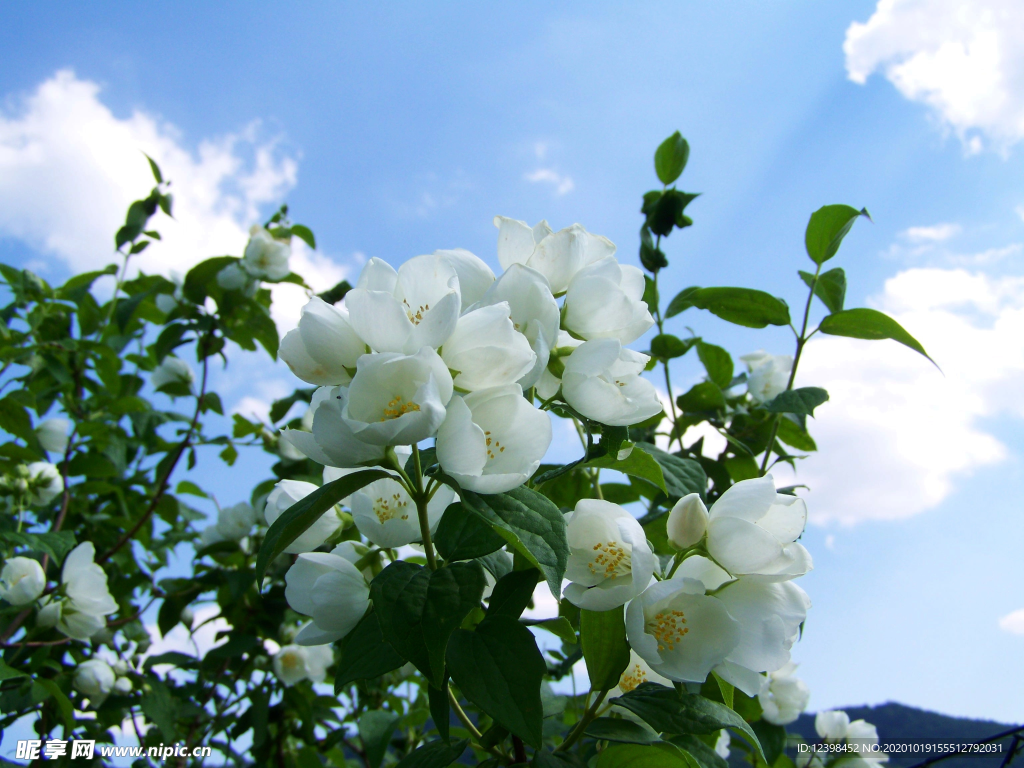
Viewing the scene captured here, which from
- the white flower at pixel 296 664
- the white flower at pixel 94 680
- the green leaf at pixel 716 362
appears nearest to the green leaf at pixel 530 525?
the green leaf at pixel 716 362

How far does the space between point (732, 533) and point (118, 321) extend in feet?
7.06

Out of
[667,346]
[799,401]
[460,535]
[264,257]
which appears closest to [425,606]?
[460,535]

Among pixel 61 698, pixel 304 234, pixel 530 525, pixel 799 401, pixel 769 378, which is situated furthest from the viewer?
pixel 304 234

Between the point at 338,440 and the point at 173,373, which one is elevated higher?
the point at 173,373

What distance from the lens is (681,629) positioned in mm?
696

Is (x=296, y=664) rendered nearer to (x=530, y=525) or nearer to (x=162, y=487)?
(x=162, y=487)

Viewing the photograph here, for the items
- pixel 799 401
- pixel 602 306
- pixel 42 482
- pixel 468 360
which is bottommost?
pixel 468 360

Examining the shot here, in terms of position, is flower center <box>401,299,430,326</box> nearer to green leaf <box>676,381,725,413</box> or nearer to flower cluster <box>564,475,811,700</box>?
flower cluster <box>564,475,811,700</box>

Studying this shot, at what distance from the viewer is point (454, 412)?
61 centimetres

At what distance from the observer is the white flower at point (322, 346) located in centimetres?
65

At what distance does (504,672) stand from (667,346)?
0.99 meters

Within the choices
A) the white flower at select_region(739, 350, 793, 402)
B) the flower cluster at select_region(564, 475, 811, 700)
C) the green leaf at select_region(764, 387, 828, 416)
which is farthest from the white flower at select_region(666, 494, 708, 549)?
the white flower at select_region(739, 350, 793, 402)

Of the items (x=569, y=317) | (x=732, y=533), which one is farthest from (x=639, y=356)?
(x=732, y=533)

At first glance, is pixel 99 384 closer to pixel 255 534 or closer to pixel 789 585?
pixel 255 534
